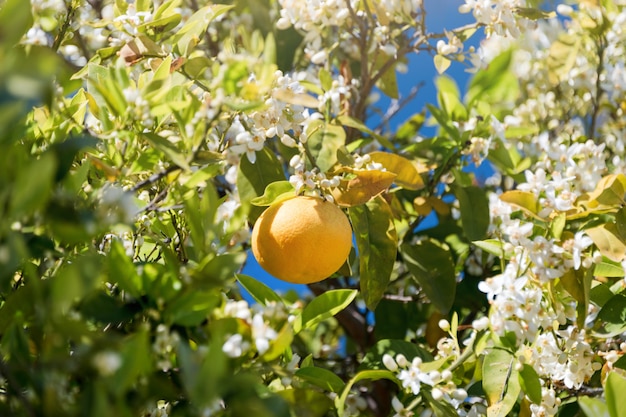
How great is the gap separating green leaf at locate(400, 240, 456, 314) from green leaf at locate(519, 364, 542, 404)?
33cm

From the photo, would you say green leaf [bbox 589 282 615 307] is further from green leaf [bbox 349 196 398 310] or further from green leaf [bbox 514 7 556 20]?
green leaf [bbox 514 7 556 20]

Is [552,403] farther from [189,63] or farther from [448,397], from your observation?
[189,63]

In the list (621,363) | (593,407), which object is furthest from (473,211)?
(593,407)

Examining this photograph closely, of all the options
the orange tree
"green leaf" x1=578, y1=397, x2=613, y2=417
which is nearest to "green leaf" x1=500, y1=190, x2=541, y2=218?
the orange tree

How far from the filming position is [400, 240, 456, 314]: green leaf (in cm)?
150

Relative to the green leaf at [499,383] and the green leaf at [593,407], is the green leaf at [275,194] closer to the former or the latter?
the green leaf at [499,383]

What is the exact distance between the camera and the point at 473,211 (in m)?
1.63

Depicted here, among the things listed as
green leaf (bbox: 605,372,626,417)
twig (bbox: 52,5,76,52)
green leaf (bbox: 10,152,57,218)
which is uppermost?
green leaf (bbox: 10,152,57,218)

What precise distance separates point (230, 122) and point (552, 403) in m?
A: 0.65

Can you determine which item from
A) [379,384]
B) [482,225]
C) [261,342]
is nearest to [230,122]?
[261,342]

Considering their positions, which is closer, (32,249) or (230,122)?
(32,249)

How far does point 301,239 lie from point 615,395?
467mm

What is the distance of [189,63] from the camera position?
4.24ft

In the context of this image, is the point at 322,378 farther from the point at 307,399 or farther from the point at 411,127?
the point at 411,127
